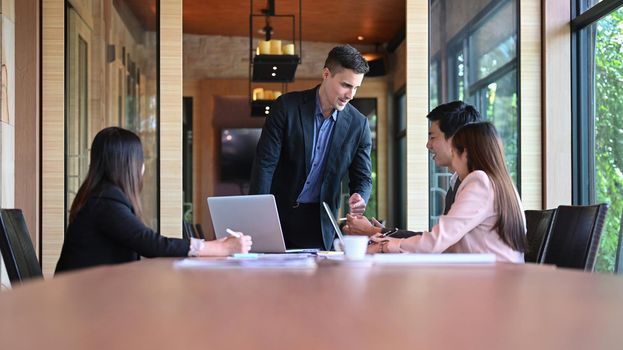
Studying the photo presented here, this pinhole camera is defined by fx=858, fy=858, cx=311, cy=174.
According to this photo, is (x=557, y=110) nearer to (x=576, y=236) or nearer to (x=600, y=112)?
(x=600, y=112)

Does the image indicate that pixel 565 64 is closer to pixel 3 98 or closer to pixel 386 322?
pixel 3 98

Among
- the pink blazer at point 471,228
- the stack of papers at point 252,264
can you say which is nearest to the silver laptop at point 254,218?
the pink blazer at point 471,228

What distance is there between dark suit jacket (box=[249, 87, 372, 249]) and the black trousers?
34 mm

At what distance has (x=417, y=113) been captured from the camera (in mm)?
5398

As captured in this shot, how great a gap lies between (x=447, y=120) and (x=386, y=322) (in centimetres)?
261

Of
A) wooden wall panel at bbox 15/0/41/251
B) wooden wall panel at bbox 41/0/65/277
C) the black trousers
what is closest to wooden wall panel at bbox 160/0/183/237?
wooden wall panel at bbox 41/0/65/277

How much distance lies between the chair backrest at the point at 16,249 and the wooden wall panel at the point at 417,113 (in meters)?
3.25

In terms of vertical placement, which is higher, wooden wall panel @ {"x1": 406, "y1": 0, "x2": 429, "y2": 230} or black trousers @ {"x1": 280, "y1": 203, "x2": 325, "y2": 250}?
wooden wall panel @ {"x1": 406, "y1": 0, "x2": 429, "y2": 230}

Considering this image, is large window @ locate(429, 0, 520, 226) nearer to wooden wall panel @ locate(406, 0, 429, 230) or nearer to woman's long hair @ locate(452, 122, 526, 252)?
wooden wall panel @ locate(406, 0, 429, 230)

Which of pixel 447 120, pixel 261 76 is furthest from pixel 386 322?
pixel 261 76

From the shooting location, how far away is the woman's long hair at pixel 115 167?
259 cm

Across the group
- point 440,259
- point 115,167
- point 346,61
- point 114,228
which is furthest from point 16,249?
point 346,61

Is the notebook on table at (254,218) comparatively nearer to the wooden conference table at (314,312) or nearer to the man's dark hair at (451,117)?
the man's dark hair at (451,117)

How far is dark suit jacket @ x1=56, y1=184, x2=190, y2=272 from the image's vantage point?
8.14 feet
